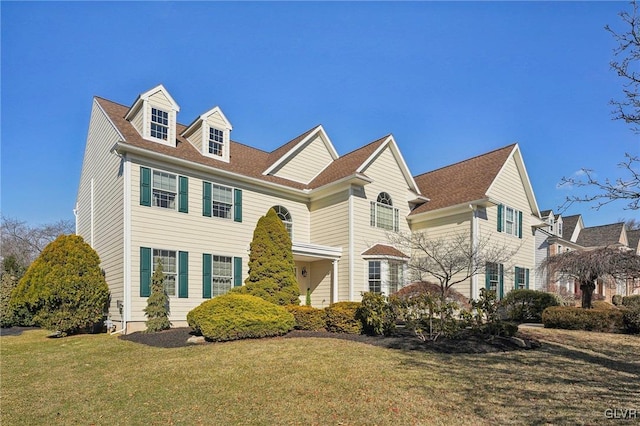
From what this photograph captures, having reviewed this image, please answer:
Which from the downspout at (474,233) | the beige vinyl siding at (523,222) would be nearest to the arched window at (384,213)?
the downspout at (474,233)

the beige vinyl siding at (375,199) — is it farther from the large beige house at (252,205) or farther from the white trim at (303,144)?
the white trim at (303,144)

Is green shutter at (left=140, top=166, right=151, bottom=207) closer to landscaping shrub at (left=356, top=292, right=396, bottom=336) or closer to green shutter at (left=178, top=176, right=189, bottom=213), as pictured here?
green shutter at (left=178, top=176, right=189, bottom=213)

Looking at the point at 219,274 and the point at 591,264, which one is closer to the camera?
the point at 219,274

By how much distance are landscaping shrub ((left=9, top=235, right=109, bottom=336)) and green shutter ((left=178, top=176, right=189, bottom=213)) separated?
11.6ft

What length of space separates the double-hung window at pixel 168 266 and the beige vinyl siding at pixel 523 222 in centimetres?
1382

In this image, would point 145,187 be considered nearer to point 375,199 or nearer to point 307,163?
point 307,163

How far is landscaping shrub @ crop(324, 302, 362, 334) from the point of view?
12219mm

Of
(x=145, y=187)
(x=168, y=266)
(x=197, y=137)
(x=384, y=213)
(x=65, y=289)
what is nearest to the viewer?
(x=65, y=289)

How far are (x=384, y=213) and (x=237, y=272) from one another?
25.2 feet

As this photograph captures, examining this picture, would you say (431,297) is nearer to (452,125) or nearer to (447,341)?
(447,341)

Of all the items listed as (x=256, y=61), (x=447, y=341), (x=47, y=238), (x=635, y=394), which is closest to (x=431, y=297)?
(x=447, y=341)

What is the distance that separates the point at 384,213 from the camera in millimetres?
19344

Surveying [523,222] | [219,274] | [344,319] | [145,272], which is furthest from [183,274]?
[523,222]

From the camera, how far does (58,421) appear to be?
560cm
